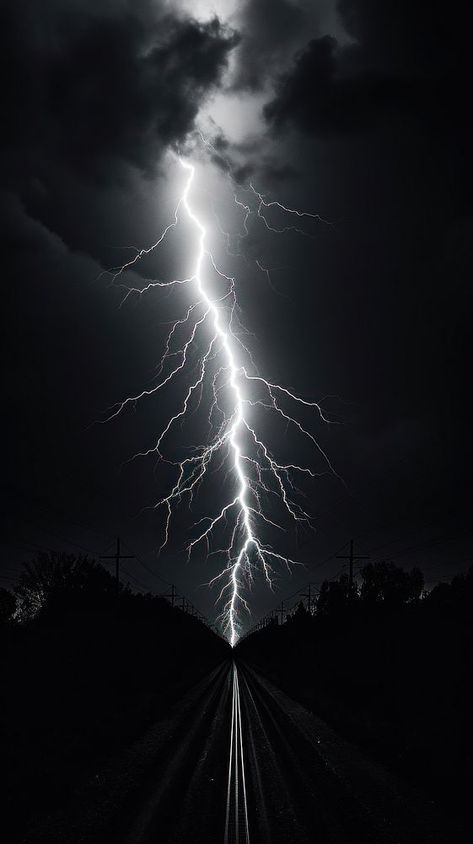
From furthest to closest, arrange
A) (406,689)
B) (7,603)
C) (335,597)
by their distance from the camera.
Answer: (7,603) < (335,597) < (406,689)

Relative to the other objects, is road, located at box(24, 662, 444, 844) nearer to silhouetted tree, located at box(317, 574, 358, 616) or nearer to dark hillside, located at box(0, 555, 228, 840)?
dark hillside, located at box(0, 555, 228, 840)

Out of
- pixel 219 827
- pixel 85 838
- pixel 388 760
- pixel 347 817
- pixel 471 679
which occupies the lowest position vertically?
pixel 85 838

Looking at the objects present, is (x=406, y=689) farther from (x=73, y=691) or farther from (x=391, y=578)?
(x=391, y=578)

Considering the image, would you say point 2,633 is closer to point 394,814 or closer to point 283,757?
point 283,757

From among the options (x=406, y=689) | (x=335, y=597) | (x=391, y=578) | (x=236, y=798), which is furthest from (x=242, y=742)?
(x=391, y=578)

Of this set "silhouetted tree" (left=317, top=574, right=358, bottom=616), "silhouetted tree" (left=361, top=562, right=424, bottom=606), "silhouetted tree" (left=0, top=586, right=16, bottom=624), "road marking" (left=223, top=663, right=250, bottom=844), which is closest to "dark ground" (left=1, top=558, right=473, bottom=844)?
"road marking" (left=223, top=663, right=250, bottom=844)

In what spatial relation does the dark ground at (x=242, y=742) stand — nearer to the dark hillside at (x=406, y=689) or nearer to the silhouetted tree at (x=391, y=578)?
the dark hillside at (x=406, y=689)

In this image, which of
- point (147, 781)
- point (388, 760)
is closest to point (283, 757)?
point (388, 760)

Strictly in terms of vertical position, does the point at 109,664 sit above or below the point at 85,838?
above
